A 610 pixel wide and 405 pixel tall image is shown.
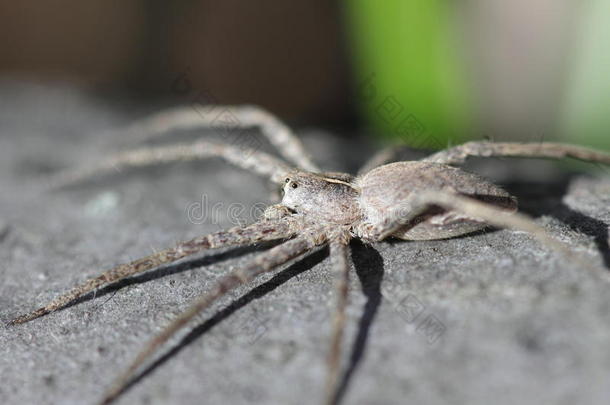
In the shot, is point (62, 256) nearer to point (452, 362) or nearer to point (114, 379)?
point (114, 379)

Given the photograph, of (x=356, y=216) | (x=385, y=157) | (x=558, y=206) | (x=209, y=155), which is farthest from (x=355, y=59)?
(x=356, y=216)

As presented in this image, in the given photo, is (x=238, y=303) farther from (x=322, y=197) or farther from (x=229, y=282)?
(x=322, y=197)

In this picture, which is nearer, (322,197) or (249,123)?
(322,197)

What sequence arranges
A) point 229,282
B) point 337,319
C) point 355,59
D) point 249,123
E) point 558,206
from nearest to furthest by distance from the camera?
point 337,319, point 229,282, point 558,206, point 249,123, point 355,59

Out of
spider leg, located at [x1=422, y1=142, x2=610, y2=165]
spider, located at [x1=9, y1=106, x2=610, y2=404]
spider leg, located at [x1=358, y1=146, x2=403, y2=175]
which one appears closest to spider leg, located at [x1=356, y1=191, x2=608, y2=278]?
spider, located at [x1=9, y1=106, x2=610, y2=404]

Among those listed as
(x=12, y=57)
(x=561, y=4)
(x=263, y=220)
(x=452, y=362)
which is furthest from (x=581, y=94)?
(x=12, y=57)

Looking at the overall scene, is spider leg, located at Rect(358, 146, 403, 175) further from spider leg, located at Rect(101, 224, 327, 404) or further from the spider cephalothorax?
spider leg, located at Rect(101, 224, 327, 404)
